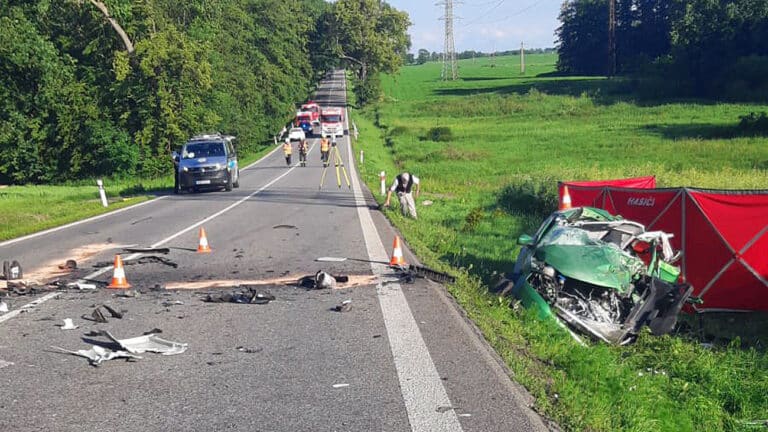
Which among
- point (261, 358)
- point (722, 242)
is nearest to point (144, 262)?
point (261, 358)

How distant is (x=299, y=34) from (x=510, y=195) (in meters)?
74.9

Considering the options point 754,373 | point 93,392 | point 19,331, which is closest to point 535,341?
point 754,373

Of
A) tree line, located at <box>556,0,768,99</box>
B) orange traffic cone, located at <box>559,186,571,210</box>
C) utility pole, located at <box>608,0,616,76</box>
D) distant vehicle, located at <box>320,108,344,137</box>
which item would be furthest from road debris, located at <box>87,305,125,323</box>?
utility pole, located at <box>608,0,616,76</box>

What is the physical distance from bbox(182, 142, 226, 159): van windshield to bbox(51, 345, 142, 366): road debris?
22.5 meters

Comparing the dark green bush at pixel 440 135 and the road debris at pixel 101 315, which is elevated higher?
the road debris at pixel 101 315

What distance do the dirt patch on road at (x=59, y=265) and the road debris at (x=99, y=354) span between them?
147 inches

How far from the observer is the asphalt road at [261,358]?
4957 mm

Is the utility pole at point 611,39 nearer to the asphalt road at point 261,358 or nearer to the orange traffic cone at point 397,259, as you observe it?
the asphalt road at point 261,358

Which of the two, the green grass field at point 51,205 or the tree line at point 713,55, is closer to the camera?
the green grass field at point 51,205

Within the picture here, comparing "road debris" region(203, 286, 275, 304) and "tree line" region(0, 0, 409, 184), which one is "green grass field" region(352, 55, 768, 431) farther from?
"tree line" region(0, 0, 409, 184)

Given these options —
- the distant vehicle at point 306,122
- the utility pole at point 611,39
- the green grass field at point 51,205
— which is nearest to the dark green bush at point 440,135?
the distant vehicle at point 306,122

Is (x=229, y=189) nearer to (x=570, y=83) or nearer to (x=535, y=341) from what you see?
(x=535, y=341)

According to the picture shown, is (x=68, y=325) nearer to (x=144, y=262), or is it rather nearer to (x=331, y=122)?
(x=144, y=262)

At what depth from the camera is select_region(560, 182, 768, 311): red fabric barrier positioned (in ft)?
33.3
